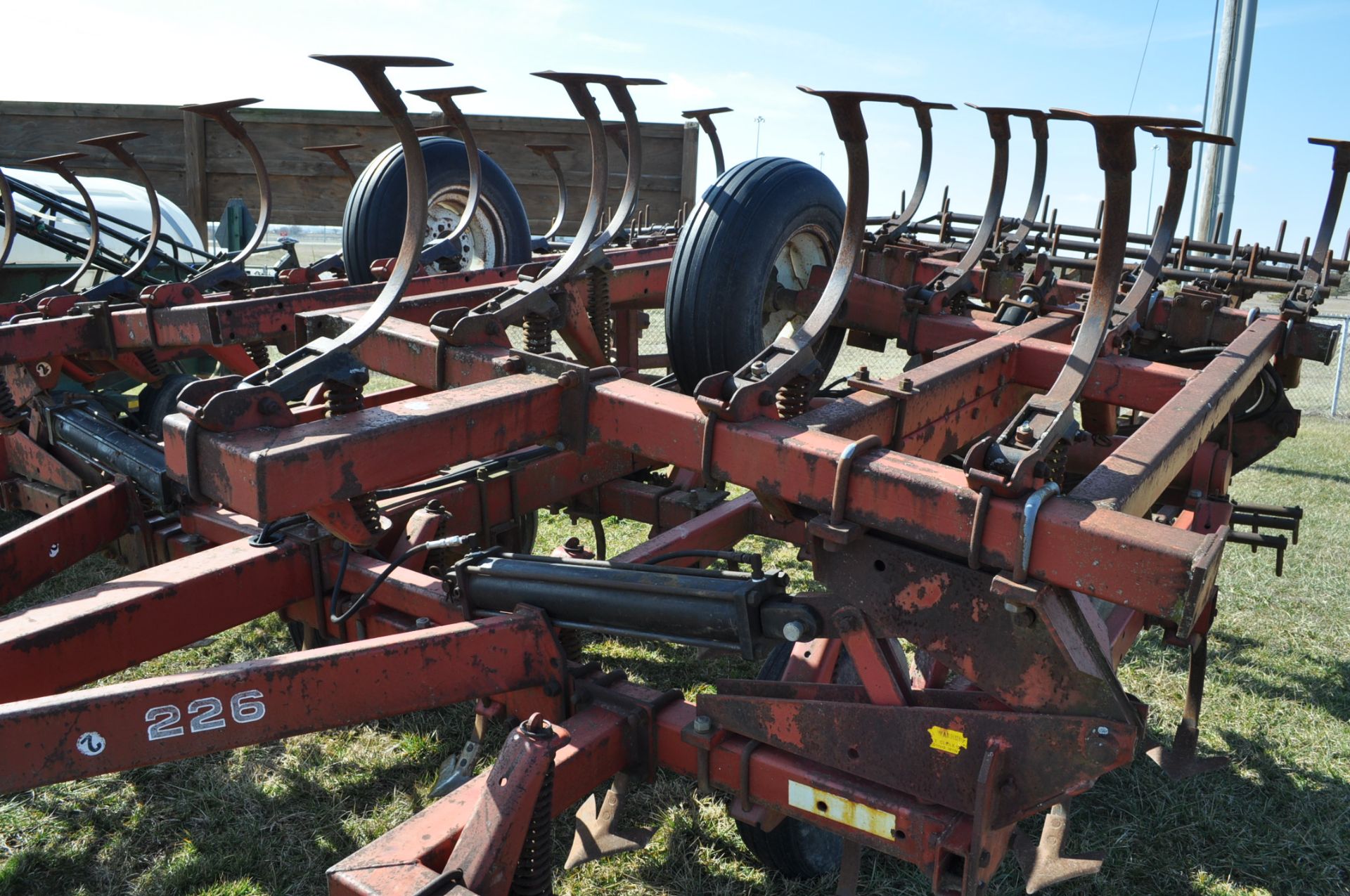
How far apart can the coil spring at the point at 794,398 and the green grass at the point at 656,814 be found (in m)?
1.40

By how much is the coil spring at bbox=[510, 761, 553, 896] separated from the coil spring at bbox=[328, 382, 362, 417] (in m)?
0.92

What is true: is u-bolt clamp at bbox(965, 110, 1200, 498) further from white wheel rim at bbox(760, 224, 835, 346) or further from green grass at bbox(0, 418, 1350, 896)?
white wheel rim at bbox(760, 224, 835, 346)

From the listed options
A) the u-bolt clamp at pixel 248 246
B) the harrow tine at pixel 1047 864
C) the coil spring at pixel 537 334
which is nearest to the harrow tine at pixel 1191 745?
the harrow tine at pixel 1047 864

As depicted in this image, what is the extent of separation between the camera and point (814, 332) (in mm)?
2471

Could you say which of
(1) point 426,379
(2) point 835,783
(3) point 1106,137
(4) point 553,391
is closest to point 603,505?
(1) point 426,379

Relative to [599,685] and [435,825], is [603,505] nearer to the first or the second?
[599,685]

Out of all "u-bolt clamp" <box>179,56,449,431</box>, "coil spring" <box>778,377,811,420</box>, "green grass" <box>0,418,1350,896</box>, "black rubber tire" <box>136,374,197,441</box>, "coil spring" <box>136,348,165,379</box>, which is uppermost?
"u-bolt clamp" <box>179,56,449,431</box>

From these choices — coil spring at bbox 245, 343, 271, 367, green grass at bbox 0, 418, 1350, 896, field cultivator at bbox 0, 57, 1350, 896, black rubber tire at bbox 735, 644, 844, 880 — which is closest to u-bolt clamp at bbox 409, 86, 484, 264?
field cultivator at bbox 0, 57, 1350, 896

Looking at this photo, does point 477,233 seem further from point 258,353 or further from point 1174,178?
point 1174,178

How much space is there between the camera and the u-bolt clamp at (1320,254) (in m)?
3.83

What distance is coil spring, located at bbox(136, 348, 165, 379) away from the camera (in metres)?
5.07

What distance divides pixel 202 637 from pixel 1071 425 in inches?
89.0

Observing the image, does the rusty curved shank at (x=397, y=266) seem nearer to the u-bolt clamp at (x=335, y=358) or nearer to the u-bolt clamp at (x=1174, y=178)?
the u-bolt clamp at (x=335, y=358)

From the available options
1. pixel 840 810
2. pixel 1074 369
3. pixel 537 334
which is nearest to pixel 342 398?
pixel 537 334
